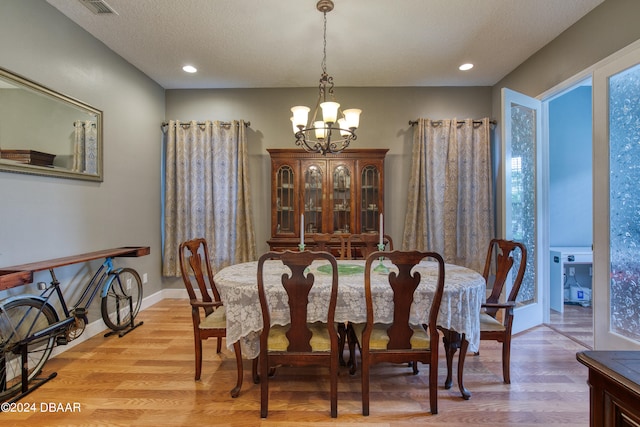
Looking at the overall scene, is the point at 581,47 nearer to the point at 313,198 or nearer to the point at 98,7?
the point at 313,198

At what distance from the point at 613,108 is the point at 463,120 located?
66.2 inches

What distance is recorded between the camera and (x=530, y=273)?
315 cm

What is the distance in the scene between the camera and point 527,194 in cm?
313

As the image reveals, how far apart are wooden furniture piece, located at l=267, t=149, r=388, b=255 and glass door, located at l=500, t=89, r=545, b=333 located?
142cm

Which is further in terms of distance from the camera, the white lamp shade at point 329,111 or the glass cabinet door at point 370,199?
the glass cabinet door at point 370,199

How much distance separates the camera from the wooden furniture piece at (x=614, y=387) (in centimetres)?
74

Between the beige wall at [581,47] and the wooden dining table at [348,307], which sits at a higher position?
the beige wall at [581,47]

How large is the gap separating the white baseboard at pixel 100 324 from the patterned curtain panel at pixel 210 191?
33 cm

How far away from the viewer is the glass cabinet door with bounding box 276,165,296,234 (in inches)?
150

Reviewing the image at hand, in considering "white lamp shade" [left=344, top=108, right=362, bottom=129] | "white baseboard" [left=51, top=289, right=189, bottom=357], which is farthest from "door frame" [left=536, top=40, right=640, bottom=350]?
"white baseboard" [left=51, top=289, right=189, bottom=357]

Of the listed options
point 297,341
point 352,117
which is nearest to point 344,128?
point 352,117

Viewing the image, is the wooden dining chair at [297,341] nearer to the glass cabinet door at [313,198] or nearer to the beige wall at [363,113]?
the glass cabinet door at [313,198]

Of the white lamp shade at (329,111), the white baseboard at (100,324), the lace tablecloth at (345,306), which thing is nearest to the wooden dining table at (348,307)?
the lace tablecloth at (345,306)

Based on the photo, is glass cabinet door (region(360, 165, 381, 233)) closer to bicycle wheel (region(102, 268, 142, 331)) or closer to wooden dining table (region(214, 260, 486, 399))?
Answer: wooden dining table (region(214, 260, 486, 399))
